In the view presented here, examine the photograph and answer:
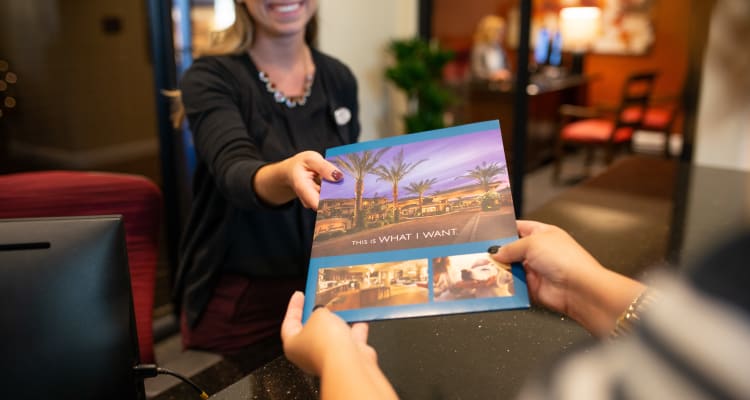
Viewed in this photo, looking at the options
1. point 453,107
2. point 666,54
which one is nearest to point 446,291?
point 453,107

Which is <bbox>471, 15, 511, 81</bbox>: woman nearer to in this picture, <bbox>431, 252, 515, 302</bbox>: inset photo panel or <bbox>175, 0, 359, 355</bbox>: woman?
<bbox>175, 0, 359, 355</bbox>: woman

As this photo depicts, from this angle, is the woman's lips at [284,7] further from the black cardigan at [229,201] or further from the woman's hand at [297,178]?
the woman's hand at [297,178]

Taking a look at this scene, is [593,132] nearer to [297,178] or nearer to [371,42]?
[371,42]

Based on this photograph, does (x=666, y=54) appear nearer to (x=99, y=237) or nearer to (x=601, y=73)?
(x=601, y=73)

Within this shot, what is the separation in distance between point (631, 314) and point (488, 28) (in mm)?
4054

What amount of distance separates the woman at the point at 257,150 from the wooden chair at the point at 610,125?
4095 mm

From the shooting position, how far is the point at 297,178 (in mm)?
1105

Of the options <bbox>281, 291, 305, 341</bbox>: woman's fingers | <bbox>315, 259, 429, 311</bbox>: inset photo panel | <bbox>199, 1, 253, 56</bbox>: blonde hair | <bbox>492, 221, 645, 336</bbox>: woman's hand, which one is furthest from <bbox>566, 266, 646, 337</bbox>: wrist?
<bbox>199, 1, 253, 56</bbox>: blonde hair

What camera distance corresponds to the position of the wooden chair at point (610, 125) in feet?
17.1

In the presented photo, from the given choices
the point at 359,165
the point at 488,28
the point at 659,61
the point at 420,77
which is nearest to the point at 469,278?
the point at 359,165

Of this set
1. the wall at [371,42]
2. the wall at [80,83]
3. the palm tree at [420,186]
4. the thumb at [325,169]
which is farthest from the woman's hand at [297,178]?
the wall at [371,42]

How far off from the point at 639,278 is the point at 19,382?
1.11 meters

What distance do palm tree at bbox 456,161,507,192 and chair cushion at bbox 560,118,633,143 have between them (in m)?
4.69

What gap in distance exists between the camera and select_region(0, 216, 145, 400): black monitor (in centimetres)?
84
